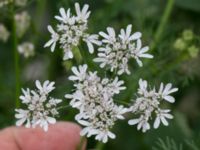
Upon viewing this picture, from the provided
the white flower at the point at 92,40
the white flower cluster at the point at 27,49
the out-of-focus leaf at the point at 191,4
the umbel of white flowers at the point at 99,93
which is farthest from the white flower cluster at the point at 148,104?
the out-of-focus leaf at the point at 191,4

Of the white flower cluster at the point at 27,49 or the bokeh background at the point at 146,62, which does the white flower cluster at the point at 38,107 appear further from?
the white flower cluster at the point at 27,49

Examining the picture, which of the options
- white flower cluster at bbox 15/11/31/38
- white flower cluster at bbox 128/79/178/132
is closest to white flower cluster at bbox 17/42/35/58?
white flower cluster at bbox 15/11/31/38

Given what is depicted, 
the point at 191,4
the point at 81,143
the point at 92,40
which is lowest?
the point at 81,143

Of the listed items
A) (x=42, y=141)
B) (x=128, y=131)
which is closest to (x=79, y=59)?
(x=42, y=141)

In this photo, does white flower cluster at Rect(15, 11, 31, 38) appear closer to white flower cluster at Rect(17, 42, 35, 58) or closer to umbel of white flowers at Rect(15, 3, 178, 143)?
white flower cluster at Rect(17, 42, 35, 58)

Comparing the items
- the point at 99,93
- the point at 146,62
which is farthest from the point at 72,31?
the point at 146,62

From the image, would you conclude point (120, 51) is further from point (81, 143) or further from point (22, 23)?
point (22, 23)

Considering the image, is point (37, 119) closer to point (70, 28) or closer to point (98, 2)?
point (70, 28)
